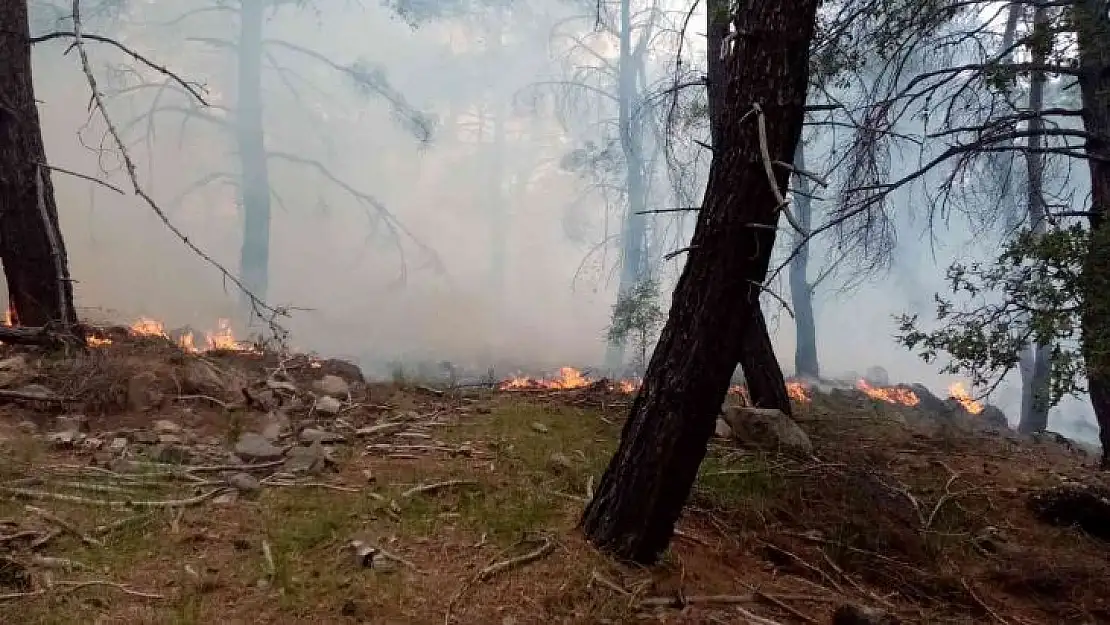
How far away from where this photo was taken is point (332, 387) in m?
5.27

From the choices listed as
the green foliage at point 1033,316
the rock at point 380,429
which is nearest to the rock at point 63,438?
the rock at point 380,429

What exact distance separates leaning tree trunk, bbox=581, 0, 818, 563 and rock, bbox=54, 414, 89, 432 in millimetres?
3156

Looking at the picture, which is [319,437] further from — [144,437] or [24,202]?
[24,202]

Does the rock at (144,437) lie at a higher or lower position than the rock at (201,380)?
lower

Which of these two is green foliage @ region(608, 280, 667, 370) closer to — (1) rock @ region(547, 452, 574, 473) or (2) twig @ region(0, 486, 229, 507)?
(1) rock @ region(547, 452, 574, 473)

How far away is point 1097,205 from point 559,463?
4.71 m

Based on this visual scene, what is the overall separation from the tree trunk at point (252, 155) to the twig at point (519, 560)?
16.9 m

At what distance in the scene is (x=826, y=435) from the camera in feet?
19.2

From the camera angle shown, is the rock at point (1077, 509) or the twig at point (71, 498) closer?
the twig at point (71, 498)

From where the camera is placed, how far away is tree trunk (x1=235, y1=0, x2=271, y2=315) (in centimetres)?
1816

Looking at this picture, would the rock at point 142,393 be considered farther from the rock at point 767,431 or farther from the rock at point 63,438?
the rock at point 767,431

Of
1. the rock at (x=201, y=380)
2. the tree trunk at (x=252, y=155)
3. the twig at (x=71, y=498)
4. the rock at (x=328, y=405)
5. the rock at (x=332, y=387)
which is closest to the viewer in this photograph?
the twig at (x=71, y=498)

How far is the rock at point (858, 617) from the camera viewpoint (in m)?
2.44

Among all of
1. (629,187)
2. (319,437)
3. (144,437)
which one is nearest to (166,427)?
(144,437)
